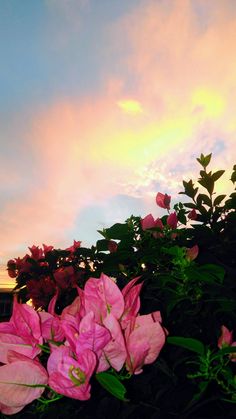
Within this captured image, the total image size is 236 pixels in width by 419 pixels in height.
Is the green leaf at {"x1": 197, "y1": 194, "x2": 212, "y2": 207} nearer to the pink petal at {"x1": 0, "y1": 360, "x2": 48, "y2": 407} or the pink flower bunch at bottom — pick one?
the pink flower bunch at bottom

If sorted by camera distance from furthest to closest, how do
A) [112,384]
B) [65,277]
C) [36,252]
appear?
1. [36,252]
2. [65,277]
3. [112,384]

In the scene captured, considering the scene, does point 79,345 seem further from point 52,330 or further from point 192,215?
point 192,215

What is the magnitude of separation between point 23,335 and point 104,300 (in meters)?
0.16

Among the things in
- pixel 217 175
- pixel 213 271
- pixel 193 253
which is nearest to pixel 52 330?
pixel 213 271

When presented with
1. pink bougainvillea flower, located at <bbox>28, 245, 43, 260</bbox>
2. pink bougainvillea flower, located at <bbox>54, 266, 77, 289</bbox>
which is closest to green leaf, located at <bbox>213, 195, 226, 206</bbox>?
pink bougainvillea flower, located at <bbox>54, 266, 77, 289</bbox>

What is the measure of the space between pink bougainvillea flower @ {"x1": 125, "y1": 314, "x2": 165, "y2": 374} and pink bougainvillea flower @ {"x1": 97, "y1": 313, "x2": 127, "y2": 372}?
0.5 inches

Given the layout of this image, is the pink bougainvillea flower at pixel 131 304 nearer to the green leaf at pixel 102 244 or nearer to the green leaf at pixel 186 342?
the green leaf at pixel 186 342

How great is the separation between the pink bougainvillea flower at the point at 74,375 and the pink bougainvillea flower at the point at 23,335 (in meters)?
0.09

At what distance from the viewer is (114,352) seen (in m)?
0.66

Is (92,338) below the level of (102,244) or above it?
below

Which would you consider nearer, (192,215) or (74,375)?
(74,375)

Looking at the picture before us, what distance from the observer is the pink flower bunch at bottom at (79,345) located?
640mm

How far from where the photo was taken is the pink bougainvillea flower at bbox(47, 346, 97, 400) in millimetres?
627

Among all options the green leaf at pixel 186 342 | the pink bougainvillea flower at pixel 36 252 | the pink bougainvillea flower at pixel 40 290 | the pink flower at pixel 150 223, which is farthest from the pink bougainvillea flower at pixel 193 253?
the pink bougainvillea flower at pixel 36 252
